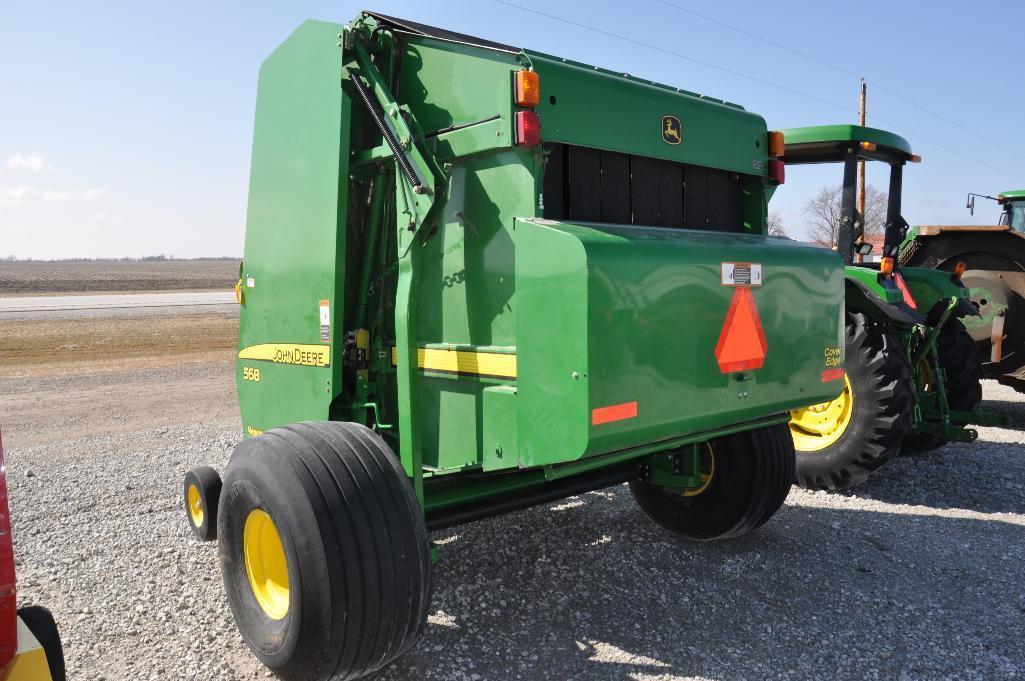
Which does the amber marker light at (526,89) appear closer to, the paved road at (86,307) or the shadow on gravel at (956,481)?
the shadow on gravel at (956,481)

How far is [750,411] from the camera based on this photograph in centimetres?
313

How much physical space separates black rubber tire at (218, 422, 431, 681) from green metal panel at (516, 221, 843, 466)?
0.53 meters

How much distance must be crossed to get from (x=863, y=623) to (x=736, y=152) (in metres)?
2.27

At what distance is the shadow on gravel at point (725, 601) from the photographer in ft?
10.3

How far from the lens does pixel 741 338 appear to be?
9.89 feet

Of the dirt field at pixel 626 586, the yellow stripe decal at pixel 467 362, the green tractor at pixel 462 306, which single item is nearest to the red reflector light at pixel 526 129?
the green tractor at pixel 462 306

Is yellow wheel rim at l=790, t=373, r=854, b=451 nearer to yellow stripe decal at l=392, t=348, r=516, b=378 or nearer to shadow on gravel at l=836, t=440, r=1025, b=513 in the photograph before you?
shadow on gravel at l=836, t=440, r=1025, b=513

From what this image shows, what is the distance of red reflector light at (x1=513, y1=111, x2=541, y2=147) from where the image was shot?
2730 mm

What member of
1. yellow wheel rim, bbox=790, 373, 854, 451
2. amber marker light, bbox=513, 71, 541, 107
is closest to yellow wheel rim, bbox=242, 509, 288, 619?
amber marker light, bbox=513, 71, 541, 107

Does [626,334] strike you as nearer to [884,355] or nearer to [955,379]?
[884,355]

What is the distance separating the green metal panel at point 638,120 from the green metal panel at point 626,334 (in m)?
0.46

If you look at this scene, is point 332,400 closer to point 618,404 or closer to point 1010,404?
point 618,404

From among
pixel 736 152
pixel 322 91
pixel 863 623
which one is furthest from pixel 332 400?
pixel 863 623

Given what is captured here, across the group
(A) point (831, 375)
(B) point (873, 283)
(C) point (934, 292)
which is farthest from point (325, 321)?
(C) point (934, 292)
